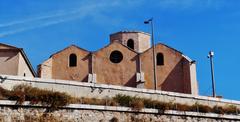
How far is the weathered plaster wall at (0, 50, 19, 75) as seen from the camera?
2756 cm

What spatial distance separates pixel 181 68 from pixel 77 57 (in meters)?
8.61

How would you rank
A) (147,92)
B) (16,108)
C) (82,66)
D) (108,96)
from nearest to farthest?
(16,108) → (108,96) → (147,92) → (82,66)

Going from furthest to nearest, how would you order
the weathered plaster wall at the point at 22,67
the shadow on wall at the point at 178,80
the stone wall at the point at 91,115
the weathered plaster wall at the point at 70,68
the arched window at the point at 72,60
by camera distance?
the arched window at the point at 72,60
the weathered plaster wall at the point at 70,68
the shadow on wall at the point at 178,80
the weathered plaster wall at the point at 22,67
the stone wall at the point at 91,115

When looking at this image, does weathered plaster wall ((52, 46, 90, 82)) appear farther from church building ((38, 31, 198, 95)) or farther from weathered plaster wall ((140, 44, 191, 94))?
weathered plaster wall ((140, 44, 191, 94))

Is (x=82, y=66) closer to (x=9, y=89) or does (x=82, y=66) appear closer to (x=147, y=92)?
(x=147, y=92)

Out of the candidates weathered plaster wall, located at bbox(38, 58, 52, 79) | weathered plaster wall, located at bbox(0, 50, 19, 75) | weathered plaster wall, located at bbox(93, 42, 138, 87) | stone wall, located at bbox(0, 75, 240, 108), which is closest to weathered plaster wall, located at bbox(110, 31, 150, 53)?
weathered plaster wall, located at bbox(93, 42, 138, 87)

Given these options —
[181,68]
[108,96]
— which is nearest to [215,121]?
[108,96]

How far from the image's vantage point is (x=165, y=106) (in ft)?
74.2

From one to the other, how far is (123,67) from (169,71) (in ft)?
12.4

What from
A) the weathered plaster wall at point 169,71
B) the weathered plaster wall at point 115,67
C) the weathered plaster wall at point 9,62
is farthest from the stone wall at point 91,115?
the weathered plaster wall at point 115,67

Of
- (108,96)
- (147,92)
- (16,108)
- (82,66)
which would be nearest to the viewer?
(16,108)

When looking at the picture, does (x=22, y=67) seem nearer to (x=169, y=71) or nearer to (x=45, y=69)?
(x=45, y=69)

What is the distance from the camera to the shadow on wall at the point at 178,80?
38062 millimetres

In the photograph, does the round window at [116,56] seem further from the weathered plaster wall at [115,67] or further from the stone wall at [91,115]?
the stone wall at [91,115]
